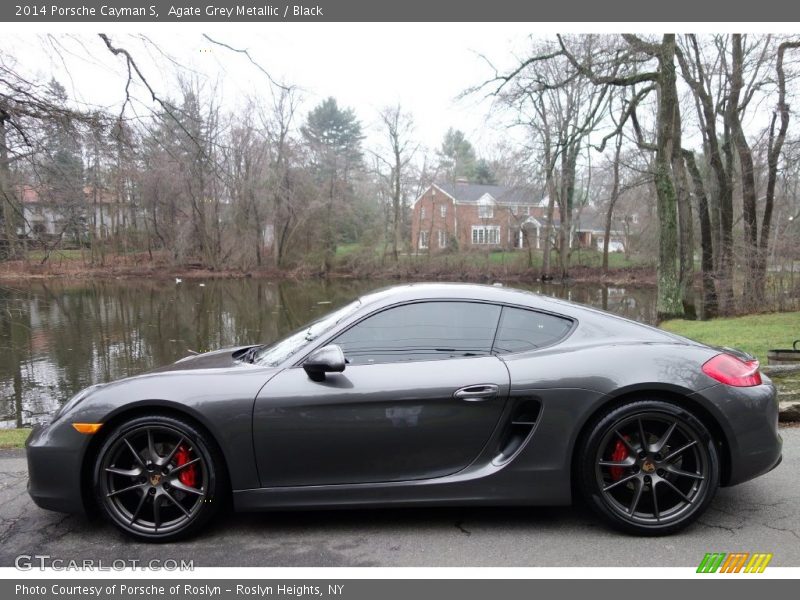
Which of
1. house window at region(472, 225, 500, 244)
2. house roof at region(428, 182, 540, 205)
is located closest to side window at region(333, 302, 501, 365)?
house window at region(472, 225, 500, 244)

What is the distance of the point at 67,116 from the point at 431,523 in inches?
283

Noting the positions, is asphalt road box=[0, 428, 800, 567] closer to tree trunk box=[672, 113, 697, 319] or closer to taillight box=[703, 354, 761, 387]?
taillight box=[703, 354, 761, 387]

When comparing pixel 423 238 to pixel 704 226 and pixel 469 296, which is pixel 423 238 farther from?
pixel 469 296

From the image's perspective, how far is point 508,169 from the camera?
132ft

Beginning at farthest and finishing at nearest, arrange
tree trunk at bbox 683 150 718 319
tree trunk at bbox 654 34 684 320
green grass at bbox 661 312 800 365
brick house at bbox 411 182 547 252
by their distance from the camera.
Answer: brick house at bbox 411 182 547 252
tree trunk at bbox 683 150 718 319
tree trunk at bbox 654 34 684 320
green grass at bbox 661 312 800 365

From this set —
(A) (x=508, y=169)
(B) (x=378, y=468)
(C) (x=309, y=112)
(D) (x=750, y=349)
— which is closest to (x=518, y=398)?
(B) (x=378, y=468)

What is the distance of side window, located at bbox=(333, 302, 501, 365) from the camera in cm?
325

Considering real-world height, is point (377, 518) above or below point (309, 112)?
below

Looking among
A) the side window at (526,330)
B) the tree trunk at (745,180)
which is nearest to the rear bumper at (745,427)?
the side window at (526,330)

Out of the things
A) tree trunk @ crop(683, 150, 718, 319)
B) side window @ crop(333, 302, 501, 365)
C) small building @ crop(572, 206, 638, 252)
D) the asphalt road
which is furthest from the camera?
small building @ crop(572, 206, 638, 252)

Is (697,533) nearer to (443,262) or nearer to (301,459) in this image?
(301,459)
